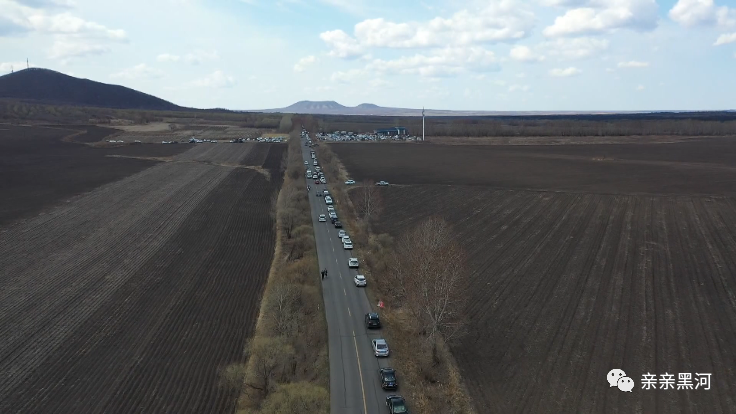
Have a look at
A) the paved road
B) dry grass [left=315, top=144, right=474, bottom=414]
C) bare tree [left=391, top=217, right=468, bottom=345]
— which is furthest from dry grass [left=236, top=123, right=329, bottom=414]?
bare tree [left=391, top=217, right=468, bottom=345]

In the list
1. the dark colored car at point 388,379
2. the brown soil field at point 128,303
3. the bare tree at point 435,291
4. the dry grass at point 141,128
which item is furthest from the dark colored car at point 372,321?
the dry grass at point 141,128

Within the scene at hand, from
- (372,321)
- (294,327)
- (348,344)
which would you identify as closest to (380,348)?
(348,344)

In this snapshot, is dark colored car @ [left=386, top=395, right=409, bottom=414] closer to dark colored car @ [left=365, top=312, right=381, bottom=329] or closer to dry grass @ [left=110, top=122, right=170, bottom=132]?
dark colored car @ [left=365, top=312, right=381, bottom=329]

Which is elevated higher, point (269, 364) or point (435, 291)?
point (435, 291)

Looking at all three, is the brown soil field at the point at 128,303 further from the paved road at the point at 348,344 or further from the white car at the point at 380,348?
the white car at the point at 380,348

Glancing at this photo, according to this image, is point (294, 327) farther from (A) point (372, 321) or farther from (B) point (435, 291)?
(B) point (435, 291)

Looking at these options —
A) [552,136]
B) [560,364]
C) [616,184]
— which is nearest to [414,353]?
[560,364]
